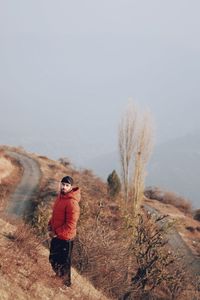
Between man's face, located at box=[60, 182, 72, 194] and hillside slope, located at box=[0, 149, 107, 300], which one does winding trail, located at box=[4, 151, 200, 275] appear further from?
man's face, located at box=[60, 182, 72, 194]

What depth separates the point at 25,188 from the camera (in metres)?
40.6

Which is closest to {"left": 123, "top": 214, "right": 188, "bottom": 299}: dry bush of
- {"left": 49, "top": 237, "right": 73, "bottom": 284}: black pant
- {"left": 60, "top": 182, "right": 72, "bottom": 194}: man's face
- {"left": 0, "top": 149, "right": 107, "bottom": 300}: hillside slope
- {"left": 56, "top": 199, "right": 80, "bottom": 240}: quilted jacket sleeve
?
{"left": 0, "top": 149, "right": 107, "bottom": 300}: hillside slope

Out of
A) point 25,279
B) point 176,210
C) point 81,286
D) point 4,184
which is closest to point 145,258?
point 81,286

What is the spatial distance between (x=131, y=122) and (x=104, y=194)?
1617cm

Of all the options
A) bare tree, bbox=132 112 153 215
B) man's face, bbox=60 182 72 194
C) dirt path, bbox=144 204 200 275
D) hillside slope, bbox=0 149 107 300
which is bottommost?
hillside slope, bbox=0 149 107 300

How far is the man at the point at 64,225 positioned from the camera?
10.6 metres

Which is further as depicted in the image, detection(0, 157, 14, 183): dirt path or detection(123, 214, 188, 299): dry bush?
detection(0, 157, 14, 183): dirt path

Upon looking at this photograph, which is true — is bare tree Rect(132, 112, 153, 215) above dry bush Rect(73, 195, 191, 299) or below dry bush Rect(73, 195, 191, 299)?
above

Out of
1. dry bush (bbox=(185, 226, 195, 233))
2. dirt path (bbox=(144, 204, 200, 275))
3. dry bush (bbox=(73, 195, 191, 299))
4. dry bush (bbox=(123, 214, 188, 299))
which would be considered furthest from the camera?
dry bush (bbox=(185, 226, 195, 233))

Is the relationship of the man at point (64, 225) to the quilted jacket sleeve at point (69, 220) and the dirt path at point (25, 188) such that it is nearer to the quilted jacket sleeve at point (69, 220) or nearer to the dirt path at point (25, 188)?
the quilted jacket sleeve at point (69, 220)

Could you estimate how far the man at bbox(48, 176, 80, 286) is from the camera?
10.6 m

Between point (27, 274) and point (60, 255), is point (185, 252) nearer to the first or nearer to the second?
point (60, 255)

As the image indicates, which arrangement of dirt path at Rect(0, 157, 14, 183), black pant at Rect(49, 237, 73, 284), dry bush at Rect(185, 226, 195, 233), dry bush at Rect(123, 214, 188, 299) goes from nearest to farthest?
black pant at Rect(49, 237, 73, 284)
dry bush at Rect(123, 214, 188, 299)
dirt path at Rect(0, 157, 14, 183)
dry bush at Rect(185, 226, 195, 233)

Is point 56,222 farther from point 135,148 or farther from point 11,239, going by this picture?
point 135,148
